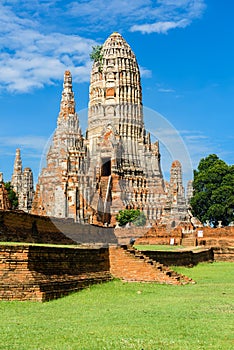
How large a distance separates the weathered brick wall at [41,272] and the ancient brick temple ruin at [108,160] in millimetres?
33722

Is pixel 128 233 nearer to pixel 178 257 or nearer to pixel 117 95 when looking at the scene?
pixel 178 257

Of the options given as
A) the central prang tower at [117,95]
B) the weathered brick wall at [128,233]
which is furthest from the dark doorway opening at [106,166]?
the weathered brick wall at [128,233]

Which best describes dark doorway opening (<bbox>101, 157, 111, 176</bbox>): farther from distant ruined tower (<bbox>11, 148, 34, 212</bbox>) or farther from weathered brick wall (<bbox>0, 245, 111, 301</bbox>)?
weathered brick wall (<bbox>0, 245, 111, 301</bbox>)

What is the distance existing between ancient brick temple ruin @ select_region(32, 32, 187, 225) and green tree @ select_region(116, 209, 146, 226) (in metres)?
1.31

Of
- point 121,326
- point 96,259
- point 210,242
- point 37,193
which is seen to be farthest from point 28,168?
point 121,326

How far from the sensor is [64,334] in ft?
26.4

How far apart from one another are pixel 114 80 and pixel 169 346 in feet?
203

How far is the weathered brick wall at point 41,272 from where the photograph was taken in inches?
434

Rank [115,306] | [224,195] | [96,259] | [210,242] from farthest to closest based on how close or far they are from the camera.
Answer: [224,195] → [210,242] → [96,259] → [115,306]

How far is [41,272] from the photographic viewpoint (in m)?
11.9

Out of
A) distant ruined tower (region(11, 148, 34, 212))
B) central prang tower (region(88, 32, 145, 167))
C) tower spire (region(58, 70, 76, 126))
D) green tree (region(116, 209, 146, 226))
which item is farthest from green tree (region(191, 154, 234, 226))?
distant ruined tower (region(11, 148, 34, 212))

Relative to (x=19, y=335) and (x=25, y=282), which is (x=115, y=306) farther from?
(x=19, y=335)

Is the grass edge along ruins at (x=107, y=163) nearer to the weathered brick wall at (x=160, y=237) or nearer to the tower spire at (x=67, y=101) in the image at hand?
the tower spire at (x=67, y=101)

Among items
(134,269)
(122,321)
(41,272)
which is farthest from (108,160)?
(122,321)
